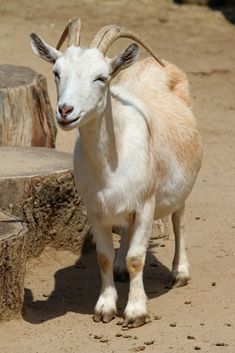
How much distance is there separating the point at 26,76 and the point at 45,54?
320 centimetres

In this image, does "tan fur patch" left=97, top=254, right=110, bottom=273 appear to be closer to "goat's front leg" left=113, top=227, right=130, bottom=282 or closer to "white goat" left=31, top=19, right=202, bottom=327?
"white goat" left=31, top=19, right=202, bottom=327

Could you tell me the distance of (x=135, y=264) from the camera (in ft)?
24.8

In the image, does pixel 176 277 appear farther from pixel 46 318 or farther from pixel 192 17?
pixel 192 17

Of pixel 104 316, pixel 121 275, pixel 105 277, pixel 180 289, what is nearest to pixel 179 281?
pixel 180 289

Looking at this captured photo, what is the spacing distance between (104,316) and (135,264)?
0.40 m

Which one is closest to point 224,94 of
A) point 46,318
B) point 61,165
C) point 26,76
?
point 26,76

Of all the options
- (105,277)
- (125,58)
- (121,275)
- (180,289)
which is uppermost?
(125,58)

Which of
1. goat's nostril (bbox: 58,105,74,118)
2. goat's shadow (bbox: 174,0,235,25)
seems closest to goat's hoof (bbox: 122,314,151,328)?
goat's nostril (bbox: 58,105,74,118)

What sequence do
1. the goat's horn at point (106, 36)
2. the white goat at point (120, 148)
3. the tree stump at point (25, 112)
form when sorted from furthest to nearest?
the tree stump at point (25, 112)
the goat's horn at point (106, 36)
the white goat at point (120, 148)

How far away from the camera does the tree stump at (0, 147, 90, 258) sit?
8.34 m

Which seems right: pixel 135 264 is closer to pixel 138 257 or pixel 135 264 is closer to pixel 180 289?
pixel 138 257

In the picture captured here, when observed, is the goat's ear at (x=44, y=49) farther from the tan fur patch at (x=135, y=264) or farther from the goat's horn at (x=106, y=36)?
the tan fur patch at (x=135, y=264)

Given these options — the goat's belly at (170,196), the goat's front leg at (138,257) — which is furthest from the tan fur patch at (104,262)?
the goat's belly at (170,196)

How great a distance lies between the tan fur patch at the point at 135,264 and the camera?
7.56 m
